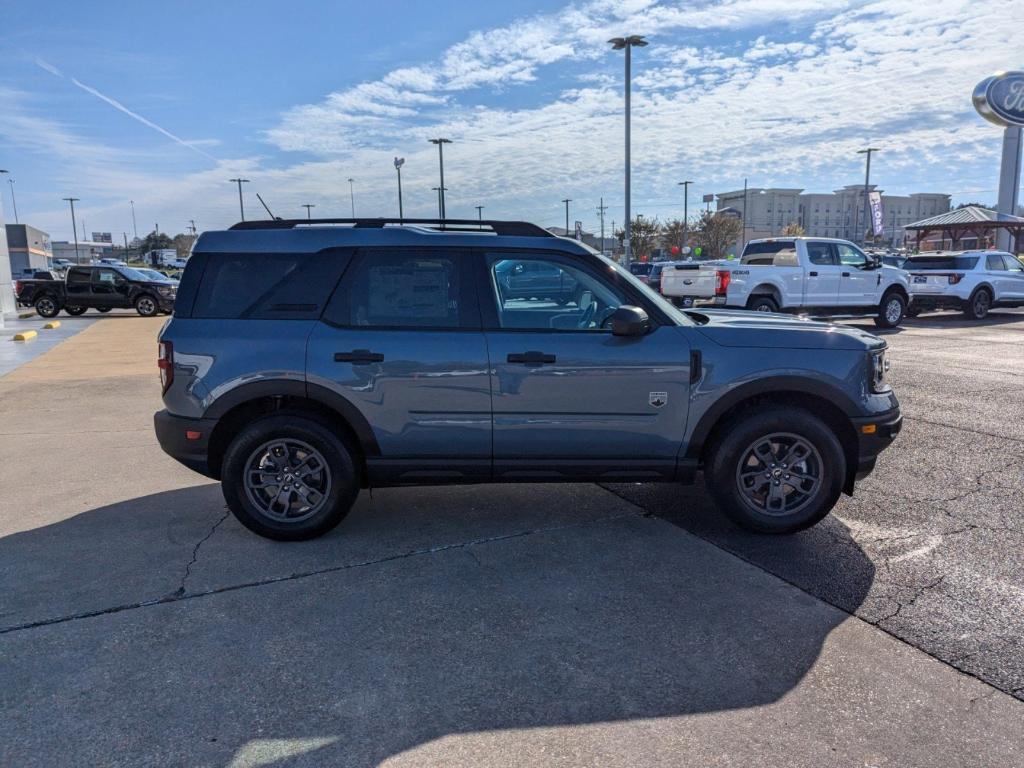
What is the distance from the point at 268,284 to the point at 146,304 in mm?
22409

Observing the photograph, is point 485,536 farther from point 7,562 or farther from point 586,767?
point 7,562

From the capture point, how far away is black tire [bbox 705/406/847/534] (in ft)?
14.5

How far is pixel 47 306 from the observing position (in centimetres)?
2412

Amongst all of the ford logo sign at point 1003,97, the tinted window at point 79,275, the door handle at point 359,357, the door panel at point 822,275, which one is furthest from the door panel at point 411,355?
the ford logo sign at point 1003,97

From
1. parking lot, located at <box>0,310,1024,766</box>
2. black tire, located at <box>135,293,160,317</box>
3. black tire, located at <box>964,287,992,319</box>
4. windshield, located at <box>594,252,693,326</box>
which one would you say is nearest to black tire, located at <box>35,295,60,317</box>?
black tire, located at <box>135,293,160,317</box>

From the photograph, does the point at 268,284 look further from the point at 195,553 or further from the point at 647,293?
the point at 647,293

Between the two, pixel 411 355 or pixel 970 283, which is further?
pixel 970 283

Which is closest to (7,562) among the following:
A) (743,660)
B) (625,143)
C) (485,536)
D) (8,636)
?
(8,636)

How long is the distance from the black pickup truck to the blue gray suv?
21778 mm

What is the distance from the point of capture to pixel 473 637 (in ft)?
11.1

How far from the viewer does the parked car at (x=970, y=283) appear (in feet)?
59.9

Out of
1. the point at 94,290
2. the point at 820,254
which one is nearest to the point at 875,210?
the point at 820,254

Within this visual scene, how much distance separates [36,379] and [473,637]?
10424 mm

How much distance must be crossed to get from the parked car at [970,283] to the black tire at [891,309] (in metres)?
1.81
